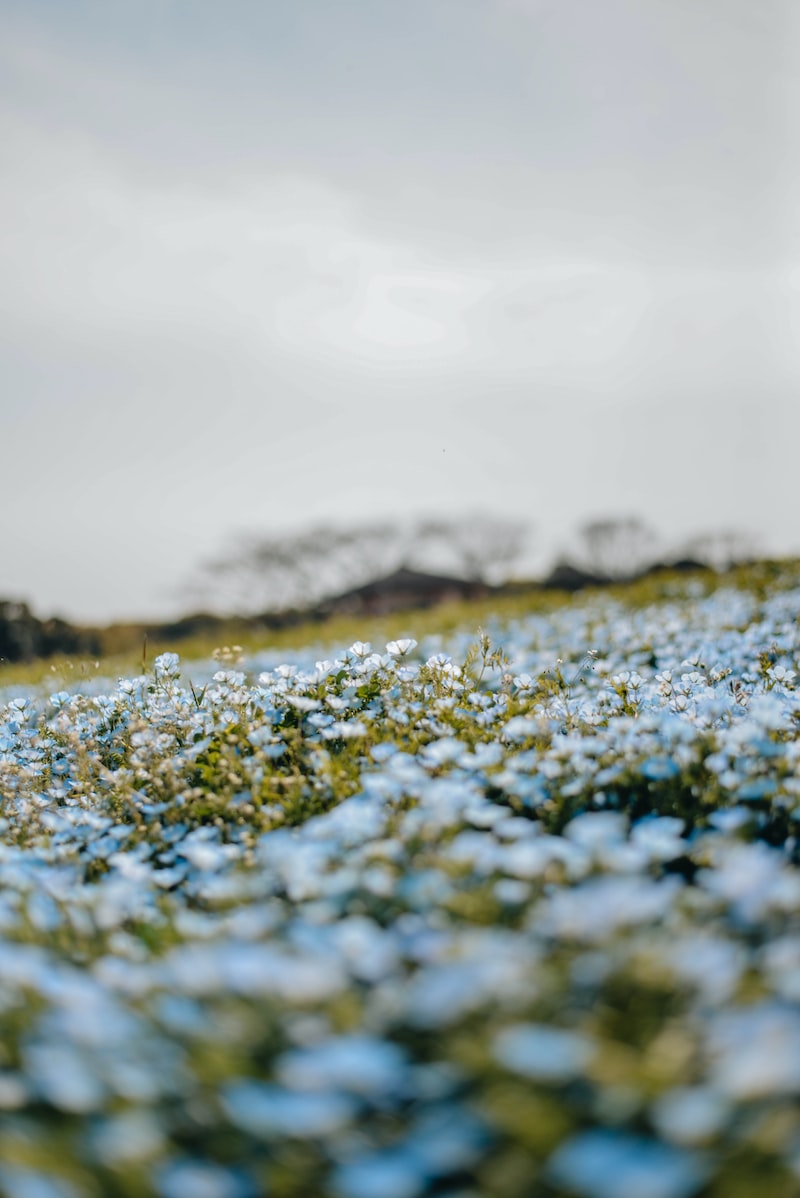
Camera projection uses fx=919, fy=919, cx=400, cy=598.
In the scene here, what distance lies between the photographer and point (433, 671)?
4.18 metres

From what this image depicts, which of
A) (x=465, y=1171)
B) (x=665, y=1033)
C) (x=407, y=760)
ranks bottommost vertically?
(x=465, y=1171)

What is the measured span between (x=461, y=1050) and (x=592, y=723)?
2.25 metres

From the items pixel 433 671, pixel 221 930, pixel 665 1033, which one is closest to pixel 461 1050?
pixel 665 1033

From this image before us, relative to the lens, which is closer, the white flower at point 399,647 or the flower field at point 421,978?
the flower field at point 421,978

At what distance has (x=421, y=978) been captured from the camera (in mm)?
1892

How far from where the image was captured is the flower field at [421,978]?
5.07 ft

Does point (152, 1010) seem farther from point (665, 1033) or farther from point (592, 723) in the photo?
point (592, 723)

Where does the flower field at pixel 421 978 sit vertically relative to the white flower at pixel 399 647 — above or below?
below

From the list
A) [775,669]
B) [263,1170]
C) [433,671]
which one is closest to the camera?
[263,1170]

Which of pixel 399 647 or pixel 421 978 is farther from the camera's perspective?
pixel 399 647

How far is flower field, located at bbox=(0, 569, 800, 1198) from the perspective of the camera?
154 cm

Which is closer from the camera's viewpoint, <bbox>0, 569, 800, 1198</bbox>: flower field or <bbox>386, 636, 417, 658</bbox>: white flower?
<bbox>0, 569, 800, 1198</bbox>: flower field

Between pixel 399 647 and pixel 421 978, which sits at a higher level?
pixel 399 647

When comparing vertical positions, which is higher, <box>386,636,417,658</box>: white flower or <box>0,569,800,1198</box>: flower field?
<box>386,636,417,658</box>: white flower
